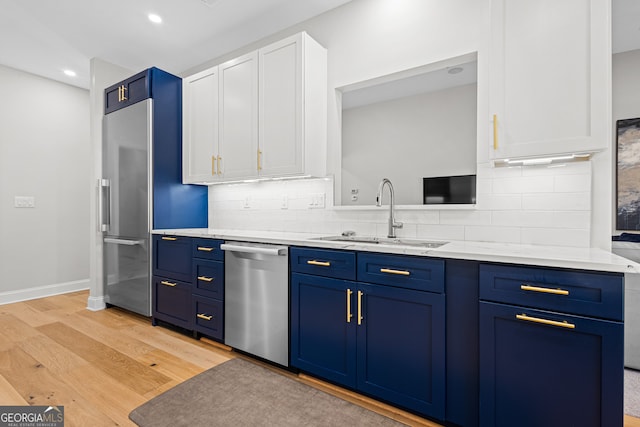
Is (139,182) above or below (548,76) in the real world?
below

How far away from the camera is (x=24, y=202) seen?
12.7ft

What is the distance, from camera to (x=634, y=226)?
314 cm

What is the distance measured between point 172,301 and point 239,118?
69.4 inches

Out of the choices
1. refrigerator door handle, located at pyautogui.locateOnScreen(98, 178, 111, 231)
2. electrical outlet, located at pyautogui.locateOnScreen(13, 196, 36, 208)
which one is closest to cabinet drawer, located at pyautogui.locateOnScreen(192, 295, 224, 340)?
refrigerator door handle, located at pyautogui.locateOnScreen(98, 178, 111, 231)

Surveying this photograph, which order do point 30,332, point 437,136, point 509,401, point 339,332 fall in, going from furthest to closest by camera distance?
point 437,136, point 30,332, point 339,332, point 509,401

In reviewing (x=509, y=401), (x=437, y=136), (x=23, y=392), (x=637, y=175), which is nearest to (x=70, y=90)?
(x=23, y=392)

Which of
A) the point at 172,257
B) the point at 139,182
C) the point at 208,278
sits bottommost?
the point at 208,278

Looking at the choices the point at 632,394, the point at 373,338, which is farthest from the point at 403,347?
the point at 632,394

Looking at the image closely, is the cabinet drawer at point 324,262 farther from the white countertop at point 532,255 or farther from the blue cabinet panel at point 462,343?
the blue cabinet panel at point 462,343

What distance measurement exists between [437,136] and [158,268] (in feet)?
9.86

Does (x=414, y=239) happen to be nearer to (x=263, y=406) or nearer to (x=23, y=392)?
(x=263, y=406)

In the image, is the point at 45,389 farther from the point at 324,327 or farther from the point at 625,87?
the point at 625,87

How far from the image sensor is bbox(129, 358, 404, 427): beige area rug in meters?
1.66

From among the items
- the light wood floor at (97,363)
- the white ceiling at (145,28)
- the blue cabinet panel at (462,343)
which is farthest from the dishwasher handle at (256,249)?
the white ceiling at (145,28)
